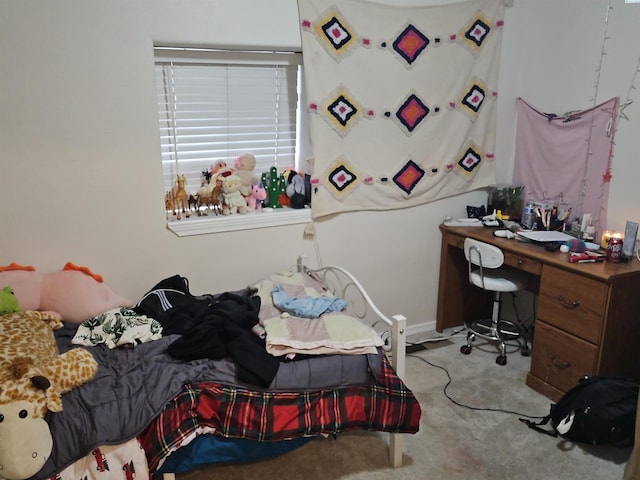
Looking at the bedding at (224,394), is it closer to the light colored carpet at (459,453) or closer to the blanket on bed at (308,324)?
the blanket on bed at (308,324)

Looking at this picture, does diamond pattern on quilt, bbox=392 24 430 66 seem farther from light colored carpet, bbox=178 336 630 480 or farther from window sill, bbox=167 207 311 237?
light colored carpet, bbox=178 336 630 480

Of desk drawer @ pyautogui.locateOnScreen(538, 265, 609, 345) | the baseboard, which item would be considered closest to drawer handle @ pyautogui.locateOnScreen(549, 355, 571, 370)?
desk drawer @ pyautogui.locateOnScreen(538, 265, 609, 345)

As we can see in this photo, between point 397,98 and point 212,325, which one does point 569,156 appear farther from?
point 212,325

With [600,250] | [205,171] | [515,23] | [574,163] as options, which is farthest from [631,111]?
[205,171]

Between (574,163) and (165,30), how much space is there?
248 cm

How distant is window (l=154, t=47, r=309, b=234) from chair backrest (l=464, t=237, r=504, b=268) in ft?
3.32

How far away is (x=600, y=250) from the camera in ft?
8.89

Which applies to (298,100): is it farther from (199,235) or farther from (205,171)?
(199,235)

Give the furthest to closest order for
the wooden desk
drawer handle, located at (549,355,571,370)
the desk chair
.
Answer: the desk chair
drawer handle, located at (549,355,571,370)
the wooden desk

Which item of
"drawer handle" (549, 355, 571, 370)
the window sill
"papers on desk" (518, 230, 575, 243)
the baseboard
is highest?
the window sill

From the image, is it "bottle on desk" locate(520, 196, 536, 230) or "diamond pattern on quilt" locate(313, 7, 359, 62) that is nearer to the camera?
"diamond pattern on quilt" locate(313, 7, 359, 62)

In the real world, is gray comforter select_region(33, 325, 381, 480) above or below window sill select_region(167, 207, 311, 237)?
below

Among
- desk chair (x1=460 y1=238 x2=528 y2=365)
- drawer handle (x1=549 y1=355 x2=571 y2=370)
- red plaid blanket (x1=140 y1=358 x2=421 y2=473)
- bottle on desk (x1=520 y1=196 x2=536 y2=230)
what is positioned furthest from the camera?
bottle on desk (x1=520 y1=196 x2=536 y2=230)

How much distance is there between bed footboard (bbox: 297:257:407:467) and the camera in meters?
2.14
